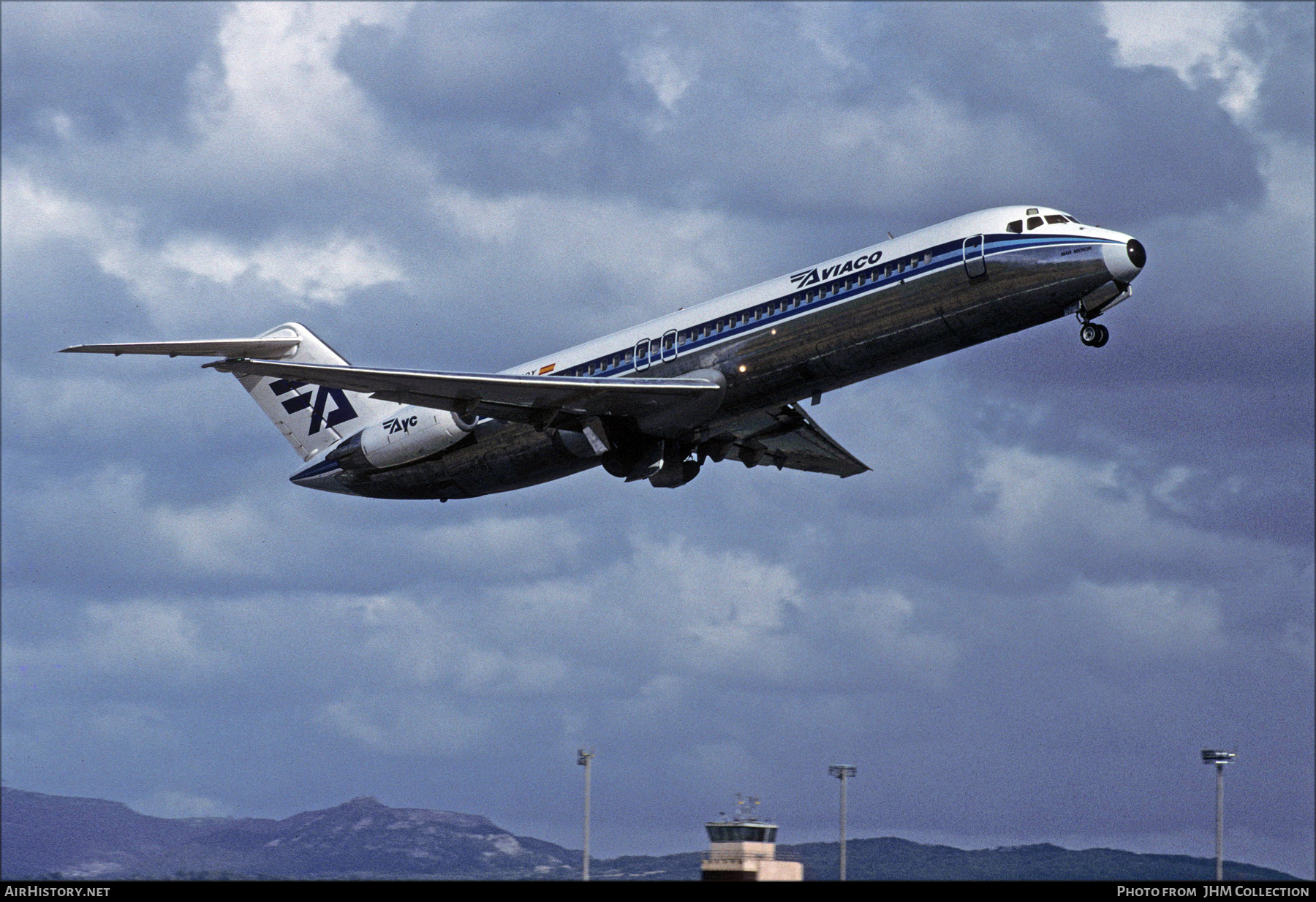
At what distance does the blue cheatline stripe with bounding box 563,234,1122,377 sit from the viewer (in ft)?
121

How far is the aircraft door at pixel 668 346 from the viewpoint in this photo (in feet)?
136

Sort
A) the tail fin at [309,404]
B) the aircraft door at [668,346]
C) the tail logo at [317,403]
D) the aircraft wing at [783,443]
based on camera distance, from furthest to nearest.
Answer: the tail logo at [317,403], the tail fin at [309,404], the aircraft wing at [783,443], the aircraft door at [668,346]

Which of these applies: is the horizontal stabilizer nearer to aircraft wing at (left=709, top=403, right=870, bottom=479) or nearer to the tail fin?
the tail fin

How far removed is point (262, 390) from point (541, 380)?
15.7 meters

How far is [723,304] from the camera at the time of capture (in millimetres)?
40750


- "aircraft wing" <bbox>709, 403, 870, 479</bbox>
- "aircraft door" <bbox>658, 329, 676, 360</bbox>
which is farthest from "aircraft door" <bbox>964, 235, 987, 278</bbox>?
"aircraft door" <bbox>658, 329, 676, 360</bbox>

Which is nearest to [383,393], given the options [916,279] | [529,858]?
[916,279]

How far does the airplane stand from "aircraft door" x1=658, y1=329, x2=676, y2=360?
0.05 m

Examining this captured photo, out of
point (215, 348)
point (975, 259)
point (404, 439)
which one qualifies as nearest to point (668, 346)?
point (975, 259)

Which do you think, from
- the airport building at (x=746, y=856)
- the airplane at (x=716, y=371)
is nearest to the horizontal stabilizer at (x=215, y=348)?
the airplane at (x=716, y=371)

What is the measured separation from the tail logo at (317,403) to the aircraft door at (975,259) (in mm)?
21197

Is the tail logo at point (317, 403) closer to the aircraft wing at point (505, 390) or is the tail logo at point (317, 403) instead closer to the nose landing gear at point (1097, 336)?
the aircraft wing at point (505, 390)

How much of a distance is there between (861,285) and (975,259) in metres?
2.66
